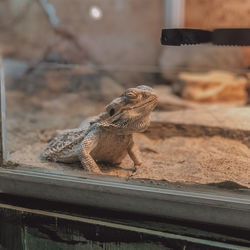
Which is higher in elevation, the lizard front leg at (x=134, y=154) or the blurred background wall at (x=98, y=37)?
the blurred background wall at (x=98, y=37)

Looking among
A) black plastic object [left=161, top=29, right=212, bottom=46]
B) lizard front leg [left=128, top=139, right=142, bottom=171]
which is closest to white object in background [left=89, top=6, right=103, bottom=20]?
black plastic object [left=161, top=29, right=212, bottom=46]

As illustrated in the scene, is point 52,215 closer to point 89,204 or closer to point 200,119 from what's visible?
point 89,204

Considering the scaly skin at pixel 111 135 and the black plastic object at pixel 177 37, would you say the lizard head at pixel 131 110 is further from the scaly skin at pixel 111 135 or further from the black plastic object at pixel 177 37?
the black plastic object at pixel 177 37

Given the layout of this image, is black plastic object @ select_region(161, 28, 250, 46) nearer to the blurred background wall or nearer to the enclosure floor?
the enclosure floor

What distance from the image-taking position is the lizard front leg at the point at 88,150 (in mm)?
1915

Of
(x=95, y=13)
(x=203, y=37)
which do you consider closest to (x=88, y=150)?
(x=203, y=37)

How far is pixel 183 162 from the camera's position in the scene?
2104 mm

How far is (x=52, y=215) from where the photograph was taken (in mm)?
1769

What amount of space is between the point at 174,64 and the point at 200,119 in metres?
2.23

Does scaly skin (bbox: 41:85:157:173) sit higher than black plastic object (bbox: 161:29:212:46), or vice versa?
black plastic object (bbox: 161:29:212:46)

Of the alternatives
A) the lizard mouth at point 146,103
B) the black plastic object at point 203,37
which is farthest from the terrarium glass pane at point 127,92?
the black plastic object at point 203,37

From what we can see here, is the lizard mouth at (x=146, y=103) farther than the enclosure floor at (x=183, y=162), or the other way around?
the lizard mouth at (x=146, y=103)

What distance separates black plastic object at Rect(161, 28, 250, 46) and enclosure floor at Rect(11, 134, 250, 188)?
66cm

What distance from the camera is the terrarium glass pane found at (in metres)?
1.94
